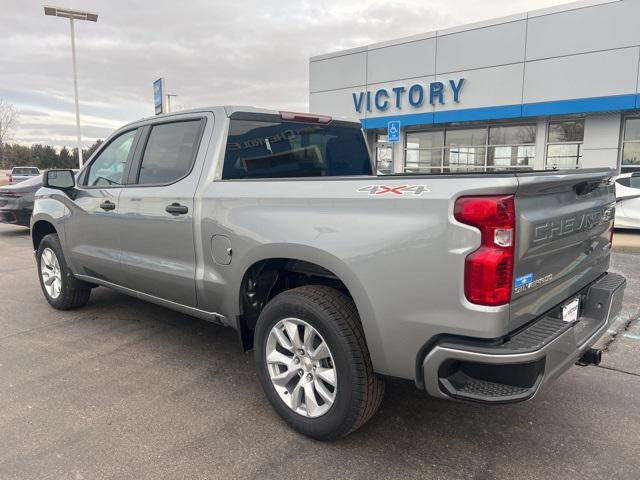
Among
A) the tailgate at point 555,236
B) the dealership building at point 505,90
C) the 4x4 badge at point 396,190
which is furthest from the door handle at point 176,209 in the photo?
the dealership building at point 505,90

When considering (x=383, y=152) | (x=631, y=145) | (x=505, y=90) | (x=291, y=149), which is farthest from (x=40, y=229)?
(x=383, y=152)

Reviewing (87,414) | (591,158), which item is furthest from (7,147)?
(87,414)

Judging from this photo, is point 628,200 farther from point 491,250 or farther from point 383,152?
point 383,152

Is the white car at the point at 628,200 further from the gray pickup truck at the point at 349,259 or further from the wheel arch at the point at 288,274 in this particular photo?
the wheel arch at the point at 288,274

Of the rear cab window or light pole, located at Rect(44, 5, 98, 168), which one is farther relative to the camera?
light pole, located at Rect(44, 5, 98, 168)

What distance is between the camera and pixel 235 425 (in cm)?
302

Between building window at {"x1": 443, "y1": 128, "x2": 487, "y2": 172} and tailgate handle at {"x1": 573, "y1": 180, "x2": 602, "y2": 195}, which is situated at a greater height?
building window at {"x1": 443, "y1": 128, "x2": 487, "y2": 172}

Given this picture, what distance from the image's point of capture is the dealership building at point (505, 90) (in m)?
13.7

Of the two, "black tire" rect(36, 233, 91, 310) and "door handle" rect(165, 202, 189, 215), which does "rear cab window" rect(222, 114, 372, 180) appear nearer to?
"door handle" rect(165, 202, 189, 215)

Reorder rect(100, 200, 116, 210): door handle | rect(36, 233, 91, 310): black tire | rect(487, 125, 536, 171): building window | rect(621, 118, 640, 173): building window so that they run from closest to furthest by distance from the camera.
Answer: rect(100, 200, 116, 210): door handle → rect(36, 233, 91, 310): black tire → rect(621, 118, 640, 173): building window → rect(487, 125, 536, 171): building window

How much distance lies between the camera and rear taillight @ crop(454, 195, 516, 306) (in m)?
2.12

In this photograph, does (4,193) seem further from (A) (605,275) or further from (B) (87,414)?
(A) (605,275)

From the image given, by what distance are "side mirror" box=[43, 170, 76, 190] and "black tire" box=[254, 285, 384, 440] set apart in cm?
284

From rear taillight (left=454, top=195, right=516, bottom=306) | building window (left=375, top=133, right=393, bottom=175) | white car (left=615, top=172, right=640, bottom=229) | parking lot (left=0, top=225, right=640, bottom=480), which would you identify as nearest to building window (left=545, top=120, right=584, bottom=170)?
white car (left=615, top=172, right=640, bottom=229)
